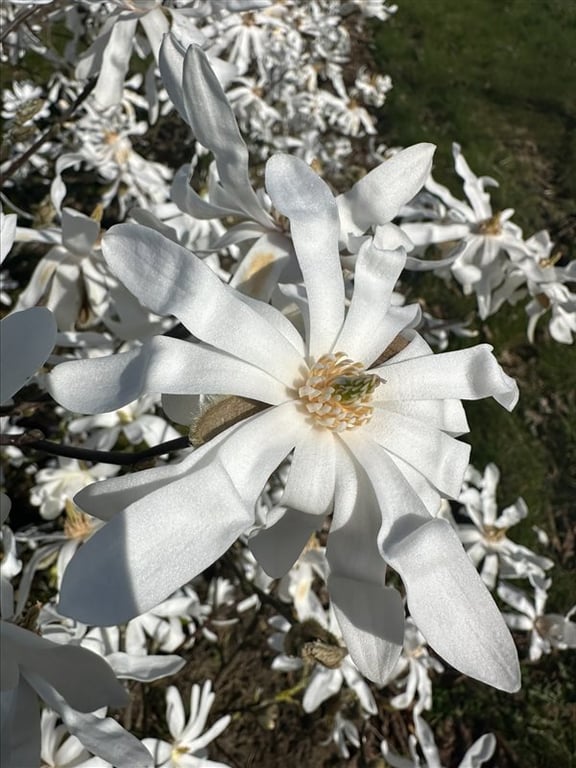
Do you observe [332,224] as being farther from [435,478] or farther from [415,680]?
[415,680]

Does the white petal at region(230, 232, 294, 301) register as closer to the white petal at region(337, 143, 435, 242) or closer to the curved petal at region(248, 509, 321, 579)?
the white petal at region(337, 143, 435, 242)

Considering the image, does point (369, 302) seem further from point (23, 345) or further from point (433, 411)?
point (23, 345)

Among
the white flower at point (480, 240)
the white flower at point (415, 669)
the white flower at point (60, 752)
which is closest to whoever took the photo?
the white flower at point (60, 752)

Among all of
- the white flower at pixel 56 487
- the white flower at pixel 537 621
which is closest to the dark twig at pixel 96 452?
the white flower at pixel 56 487

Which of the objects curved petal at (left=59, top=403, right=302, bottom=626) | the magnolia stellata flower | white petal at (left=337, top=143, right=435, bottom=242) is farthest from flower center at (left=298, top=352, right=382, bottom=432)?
white petal at (left=337, top=143, right=435, bottom=242)

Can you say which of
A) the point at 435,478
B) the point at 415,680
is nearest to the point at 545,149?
the point at 415,680

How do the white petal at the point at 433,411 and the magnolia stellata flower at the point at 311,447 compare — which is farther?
the white petal at the point at 433,411

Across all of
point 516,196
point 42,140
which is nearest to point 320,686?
point 42,140

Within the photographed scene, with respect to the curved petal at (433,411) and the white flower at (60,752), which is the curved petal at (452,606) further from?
the white flower at (60,752)
